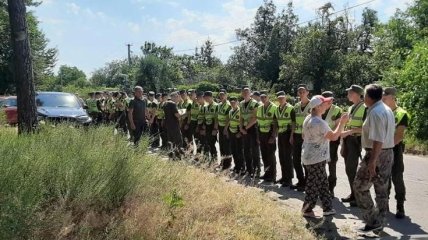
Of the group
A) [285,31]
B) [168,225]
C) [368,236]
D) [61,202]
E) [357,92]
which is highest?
[285,31]

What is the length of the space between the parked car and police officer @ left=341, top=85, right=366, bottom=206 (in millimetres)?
8600

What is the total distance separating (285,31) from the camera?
6169cm

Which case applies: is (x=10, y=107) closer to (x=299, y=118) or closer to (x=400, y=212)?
(x=299, y=118)

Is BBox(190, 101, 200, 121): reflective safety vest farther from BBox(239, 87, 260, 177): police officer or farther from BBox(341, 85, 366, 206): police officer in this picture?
BBox(341, 85, 366, 206): police officer

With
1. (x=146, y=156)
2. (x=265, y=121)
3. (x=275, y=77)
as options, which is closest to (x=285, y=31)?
(x=275, y=77)

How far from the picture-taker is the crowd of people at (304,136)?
21.6 ft

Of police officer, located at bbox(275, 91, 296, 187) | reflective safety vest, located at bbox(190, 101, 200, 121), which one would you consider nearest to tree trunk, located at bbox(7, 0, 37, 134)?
police officer, located at bbox(275, 91, 296, 187)

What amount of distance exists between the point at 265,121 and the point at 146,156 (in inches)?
161

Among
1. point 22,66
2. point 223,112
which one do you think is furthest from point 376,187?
point 223,112

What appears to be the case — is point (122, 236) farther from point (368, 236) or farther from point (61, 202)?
point (368, 236)

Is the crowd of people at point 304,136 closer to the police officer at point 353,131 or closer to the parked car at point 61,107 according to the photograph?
the police officer at point 353,131

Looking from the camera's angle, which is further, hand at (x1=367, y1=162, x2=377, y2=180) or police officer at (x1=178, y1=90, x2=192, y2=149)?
police officer at (x1=178, y1=90, x2=192, y2=149)

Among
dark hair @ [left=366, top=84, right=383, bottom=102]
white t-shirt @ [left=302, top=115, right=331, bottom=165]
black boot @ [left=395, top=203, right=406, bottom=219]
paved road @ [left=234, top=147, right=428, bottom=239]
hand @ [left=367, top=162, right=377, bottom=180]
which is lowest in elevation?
paved road @ [left=234, top=147, right=428, bottom=239]

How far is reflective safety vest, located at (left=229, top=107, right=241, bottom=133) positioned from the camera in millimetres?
11508
